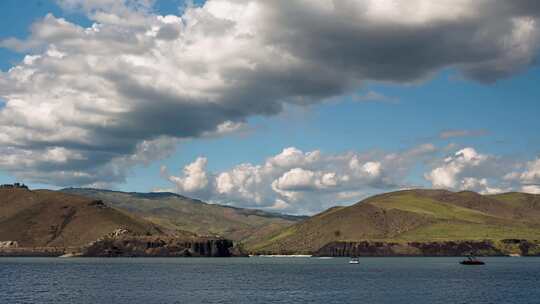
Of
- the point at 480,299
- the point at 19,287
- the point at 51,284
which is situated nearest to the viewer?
the point at 480,299

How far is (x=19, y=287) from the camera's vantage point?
16175 cm

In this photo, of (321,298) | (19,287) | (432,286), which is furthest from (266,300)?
(19,287)

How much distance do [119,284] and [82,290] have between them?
866 inches

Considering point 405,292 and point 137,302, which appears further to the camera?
point 405,292

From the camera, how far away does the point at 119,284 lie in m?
174

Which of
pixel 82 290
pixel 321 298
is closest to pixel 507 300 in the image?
pixel 321 298

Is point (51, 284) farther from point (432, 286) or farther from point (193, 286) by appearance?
point (432, 286)

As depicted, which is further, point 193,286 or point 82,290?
point 193,286

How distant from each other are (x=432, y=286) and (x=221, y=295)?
59044 millimetres

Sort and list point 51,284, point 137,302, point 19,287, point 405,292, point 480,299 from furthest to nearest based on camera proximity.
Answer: point 51,284, point 19,287, point 405,292, point 480,299, point 137,302

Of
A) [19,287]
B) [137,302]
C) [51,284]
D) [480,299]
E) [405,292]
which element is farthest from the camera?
[51,284]

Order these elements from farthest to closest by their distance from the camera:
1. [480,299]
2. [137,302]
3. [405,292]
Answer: [405,292]
[480,299]
[137,302]

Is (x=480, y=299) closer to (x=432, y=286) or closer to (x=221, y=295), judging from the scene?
(x=432, y=286)

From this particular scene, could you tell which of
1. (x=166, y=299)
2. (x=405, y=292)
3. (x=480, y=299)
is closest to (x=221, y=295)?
(x=166, y=299)
